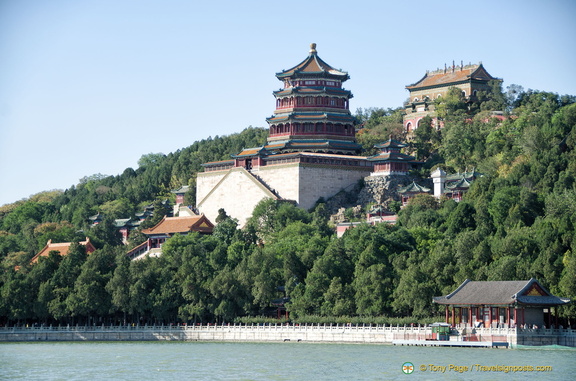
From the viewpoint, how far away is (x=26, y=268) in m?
75.9

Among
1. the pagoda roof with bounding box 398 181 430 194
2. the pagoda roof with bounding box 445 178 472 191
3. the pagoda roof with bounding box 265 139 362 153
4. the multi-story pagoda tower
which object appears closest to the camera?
the pagoda roof with bounding box 445 178 472 191

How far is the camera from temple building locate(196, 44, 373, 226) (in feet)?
270

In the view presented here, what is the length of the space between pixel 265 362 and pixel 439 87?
2063 inches

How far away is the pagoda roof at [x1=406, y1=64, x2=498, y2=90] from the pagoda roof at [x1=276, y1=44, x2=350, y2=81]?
1456 cm

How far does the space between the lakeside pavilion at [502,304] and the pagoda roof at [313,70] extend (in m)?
29.1

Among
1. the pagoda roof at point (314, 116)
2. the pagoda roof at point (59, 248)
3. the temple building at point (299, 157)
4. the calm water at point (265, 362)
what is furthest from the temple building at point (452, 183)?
the pagoda roof at point (59, 248)

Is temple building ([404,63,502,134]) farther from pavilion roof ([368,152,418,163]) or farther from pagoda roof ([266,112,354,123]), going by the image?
pavilion roof ([368,152,418,163])

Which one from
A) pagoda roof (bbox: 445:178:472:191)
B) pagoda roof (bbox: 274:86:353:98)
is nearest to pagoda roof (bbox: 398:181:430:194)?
pagoda roof (bbox: 445:178:472:191)

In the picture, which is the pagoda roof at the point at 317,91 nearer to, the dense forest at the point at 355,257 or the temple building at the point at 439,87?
the dense forest at the point at 355,257

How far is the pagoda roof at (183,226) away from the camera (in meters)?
81.6

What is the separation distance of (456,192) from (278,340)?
18568 millimetres

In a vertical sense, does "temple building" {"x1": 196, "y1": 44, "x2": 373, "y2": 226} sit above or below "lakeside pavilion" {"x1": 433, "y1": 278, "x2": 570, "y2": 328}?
above

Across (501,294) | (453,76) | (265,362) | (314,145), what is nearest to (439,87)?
(453,76)

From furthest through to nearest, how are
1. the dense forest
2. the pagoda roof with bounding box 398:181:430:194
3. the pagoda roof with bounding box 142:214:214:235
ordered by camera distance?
the pagoda roof with bounding box 142:214:214:235 < the pagoda roof with bounding box 398:181:430:194 < the dense forest
